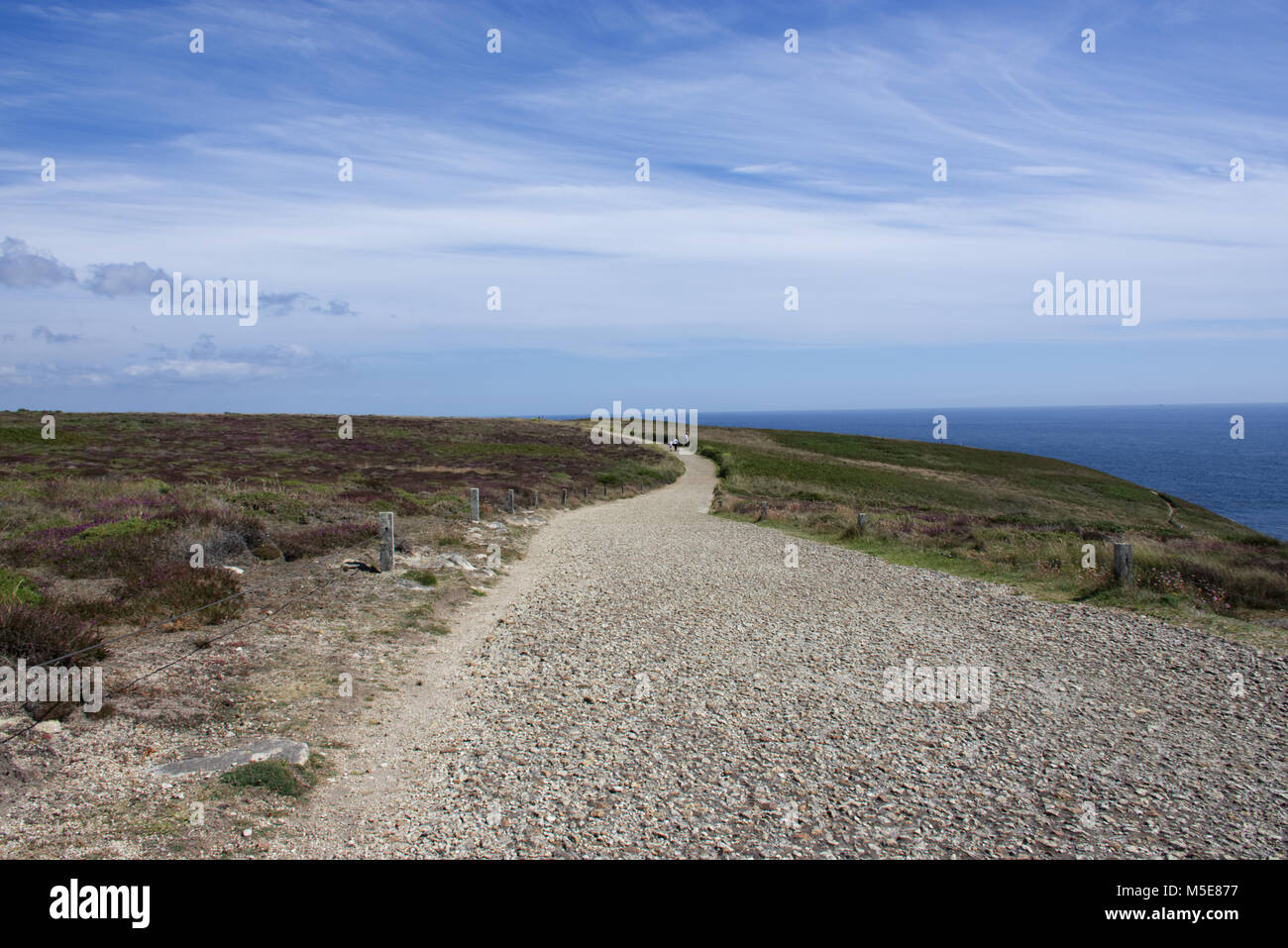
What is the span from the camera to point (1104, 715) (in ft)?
28.7

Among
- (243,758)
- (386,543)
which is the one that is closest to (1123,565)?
(386,543)

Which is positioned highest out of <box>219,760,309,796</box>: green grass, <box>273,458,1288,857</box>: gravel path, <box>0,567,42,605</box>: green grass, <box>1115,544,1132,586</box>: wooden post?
<box>0,567,42,605</box>: green grass

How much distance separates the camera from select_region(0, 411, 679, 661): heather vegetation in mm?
11141

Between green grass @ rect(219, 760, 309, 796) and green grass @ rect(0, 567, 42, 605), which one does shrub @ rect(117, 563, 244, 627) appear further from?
green grass @ rect(219, 760, 309, 796)

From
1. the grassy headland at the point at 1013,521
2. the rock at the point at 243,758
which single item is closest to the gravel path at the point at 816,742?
the rock at the point at 243,758

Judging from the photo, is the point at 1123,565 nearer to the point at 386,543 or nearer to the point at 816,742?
the point at 816,742

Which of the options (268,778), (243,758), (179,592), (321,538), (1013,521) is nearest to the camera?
(268,778)

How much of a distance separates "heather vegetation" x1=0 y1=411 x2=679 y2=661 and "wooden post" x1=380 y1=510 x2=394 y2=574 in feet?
7.69

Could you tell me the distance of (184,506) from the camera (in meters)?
18.5

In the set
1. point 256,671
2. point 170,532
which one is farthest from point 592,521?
point 256,671

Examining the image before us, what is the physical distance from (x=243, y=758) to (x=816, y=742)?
5.52 metres

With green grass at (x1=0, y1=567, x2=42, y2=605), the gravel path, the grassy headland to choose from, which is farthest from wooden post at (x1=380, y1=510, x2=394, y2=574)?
the grassy headland

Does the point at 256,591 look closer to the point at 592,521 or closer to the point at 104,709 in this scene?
the point at 104,709

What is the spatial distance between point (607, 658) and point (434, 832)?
554cm
